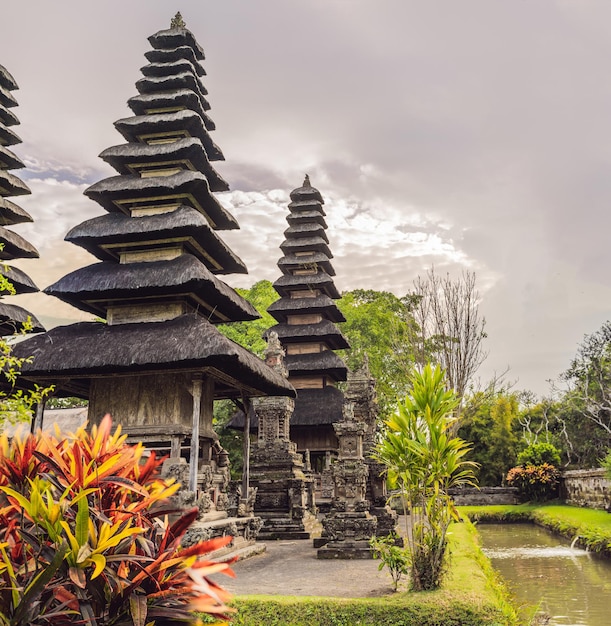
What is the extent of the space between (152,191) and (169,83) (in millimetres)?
3835

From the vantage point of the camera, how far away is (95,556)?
2.09 metres

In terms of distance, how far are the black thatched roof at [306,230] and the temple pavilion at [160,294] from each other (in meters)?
12.9

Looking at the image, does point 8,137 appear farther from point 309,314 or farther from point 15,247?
point 309,314

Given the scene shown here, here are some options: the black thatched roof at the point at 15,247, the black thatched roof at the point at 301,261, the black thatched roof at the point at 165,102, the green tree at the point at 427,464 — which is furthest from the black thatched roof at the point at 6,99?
the green tree at the point at 427,464

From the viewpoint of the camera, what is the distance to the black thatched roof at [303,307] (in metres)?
27.4

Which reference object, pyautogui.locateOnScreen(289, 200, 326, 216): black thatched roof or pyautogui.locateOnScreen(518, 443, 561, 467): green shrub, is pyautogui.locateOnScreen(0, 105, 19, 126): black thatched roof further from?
pyautogui.locateOnScreen(518, 443, 561, 467): green shrub

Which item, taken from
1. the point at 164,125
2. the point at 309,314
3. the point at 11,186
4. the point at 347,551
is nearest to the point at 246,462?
the point at 347,551

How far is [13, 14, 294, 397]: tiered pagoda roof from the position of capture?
1238 cm

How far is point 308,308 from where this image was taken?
1079 inches

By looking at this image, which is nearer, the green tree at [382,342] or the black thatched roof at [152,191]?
the black thatched roof at [152,191]

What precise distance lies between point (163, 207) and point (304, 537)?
397 inches

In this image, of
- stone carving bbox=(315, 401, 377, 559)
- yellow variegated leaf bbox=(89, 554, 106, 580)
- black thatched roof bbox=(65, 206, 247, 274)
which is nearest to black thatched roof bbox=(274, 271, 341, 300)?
black thatched roof bbox=(65, 206, 247, 274)

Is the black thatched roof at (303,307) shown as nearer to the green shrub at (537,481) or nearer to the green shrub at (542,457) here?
the green shrub at (542,457)

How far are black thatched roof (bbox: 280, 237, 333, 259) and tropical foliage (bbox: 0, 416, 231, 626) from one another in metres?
27.1
